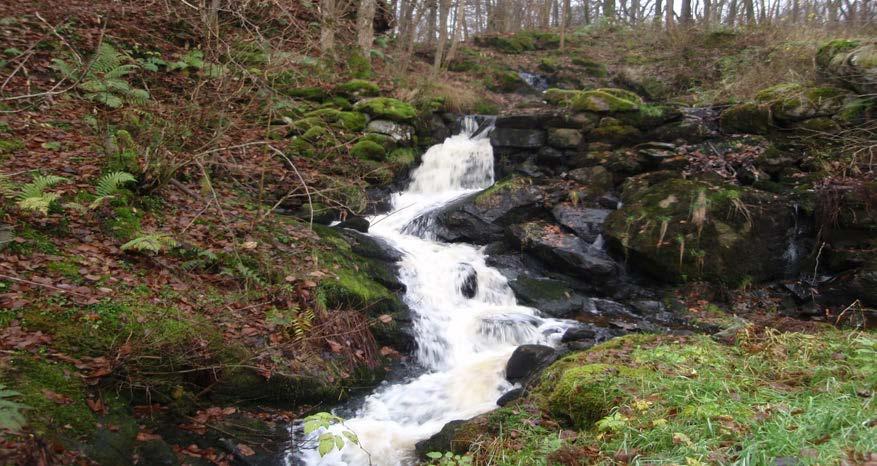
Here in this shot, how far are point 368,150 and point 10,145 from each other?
645cm

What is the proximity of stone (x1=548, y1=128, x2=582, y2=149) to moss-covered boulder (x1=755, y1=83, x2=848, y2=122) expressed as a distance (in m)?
3.80

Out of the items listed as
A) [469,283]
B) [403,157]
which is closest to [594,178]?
[469,283]

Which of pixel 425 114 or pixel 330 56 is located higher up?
pixel 330 56

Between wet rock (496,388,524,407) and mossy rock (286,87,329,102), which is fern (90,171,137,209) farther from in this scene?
mossy rock (286,87,329,102)

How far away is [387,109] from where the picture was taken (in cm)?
1288

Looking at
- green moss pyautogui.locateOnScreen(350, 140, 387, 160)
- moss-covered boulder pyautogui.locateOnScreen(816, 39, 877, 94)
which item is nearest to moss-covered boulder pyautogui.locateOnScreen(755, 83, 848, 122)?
moss-covered boulder pyautogui.locateOnScreen(816, 39, 877, 94)

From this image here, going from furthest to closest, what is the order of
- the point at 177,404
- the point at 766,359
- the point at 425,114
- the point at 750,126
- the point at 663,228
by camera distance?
the point at 425,114 → the point at 750,126 → the point at 663,228 → the point at 177,404 → the point at 766,359

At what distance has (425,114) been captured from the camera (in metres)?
13.7

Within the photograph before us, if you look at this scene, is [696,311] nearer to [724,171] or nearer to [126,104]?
→ [724,171]

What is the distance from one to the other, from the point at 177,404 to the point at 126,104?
610 cm

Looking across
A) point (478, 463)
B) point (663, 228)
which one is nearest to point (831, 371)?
point (478, 463)

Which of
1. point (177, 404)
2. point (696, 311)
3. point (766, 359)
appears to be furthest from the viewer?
point (696, 311)

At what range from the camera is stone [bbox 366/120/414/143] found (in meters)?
12.5

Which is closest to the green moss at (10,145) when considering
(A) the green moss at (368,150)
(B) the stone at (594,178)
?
(A) the green moss at (368,150)
